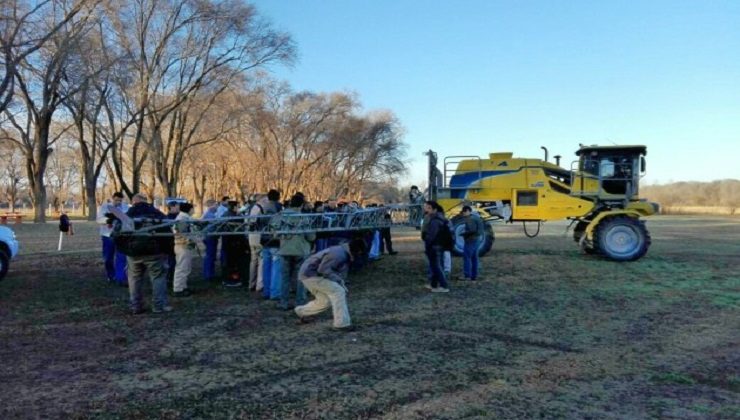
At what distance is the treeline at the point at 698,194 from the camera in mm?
93250

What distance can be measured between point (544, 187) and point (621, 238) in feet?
7.79

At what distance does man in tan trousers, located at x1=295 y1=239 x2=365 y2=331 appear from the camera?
737cm

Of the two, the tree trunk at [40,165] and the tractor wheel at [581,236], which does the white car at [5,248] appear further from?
the tree trunk at [40,165]

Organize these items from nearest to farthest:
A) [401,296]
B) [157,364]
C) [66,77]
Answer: [157,364] → [401,296] → [66,77]

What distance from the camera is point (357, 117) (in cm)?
5688

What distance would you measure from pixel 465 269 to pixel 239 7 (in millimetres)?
29021

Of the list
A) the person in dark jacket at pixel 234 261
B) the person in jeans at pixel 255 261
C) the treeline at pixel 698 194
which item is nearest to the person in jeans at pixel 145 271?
the person in jeans at pixel 255 261

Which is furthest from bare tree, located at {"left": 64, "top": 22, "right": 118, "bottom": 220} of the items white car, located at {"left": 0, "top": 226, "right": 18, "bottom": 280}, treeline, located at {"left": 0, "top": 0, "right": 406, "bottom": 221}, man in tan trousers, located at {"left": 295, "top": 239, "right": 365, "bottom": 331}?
man in tan trousers, located at {"left": 295, "top": 239, "right": 365, "bottom": 331}

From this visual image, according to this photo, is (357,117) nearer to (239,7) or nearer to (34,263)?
(239,7)

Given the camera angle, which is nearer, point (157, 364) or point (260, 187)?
point (157, 364)

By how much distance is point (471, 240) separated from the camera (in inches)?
450

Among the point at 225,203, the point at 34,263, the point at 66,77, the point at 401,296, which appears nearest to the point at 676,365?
the point at 401,296

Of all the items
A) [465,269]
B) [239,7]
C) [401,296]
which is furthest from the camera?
[239,7]

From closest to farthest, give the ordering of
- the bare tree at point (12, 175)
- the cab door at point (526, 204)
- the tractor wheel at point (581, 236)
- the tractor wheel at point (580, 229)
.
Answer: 1. the cab door at point (526, 204)
2. the tractor wheel at point (581, 236)
3. the tractor wheel at point (580, 229)
4. the bare tree at point (12, 175)
